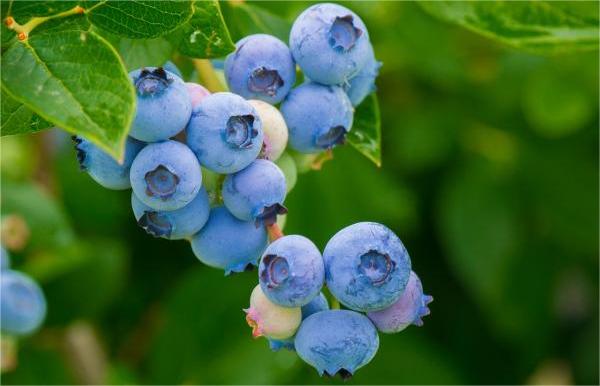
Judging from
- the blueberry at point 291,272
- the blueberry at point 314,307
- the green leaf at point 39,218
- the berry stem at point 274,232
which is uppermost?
the blueberry at point 291,272

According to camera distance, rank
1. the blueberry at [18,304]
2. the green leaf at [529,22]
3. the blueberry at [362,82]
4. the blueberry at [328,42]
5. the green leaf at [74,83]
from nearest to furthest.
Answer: the green leaf at [74,83] < the blueberry at [328,42] < the blueberry at [362,82] < the green leaf at [529,22] < the blueberry at [18,304]

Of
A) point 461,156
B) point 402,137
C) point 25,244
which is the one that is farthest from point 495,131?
point 25,244

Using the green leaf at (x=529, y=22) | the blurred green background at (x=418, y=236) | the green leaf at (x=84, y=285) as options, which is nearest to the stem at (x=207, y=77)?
the green leaf at (x=529, y=22)

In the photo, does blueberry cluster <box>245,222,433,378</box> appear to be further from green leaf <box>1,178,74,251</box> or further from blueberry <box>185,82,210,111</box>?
Answer: green leaf <box>1,178,74,251</box>

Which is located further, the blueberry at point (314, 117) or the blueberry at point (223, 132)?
the blueberry at point (314, 117)

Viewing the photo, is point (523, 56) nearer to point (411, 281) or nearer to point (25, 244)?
point (25, 244)

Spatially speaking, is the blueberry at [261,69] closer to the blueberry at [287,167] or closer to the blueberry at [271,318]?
the blueberry at [287,167]
